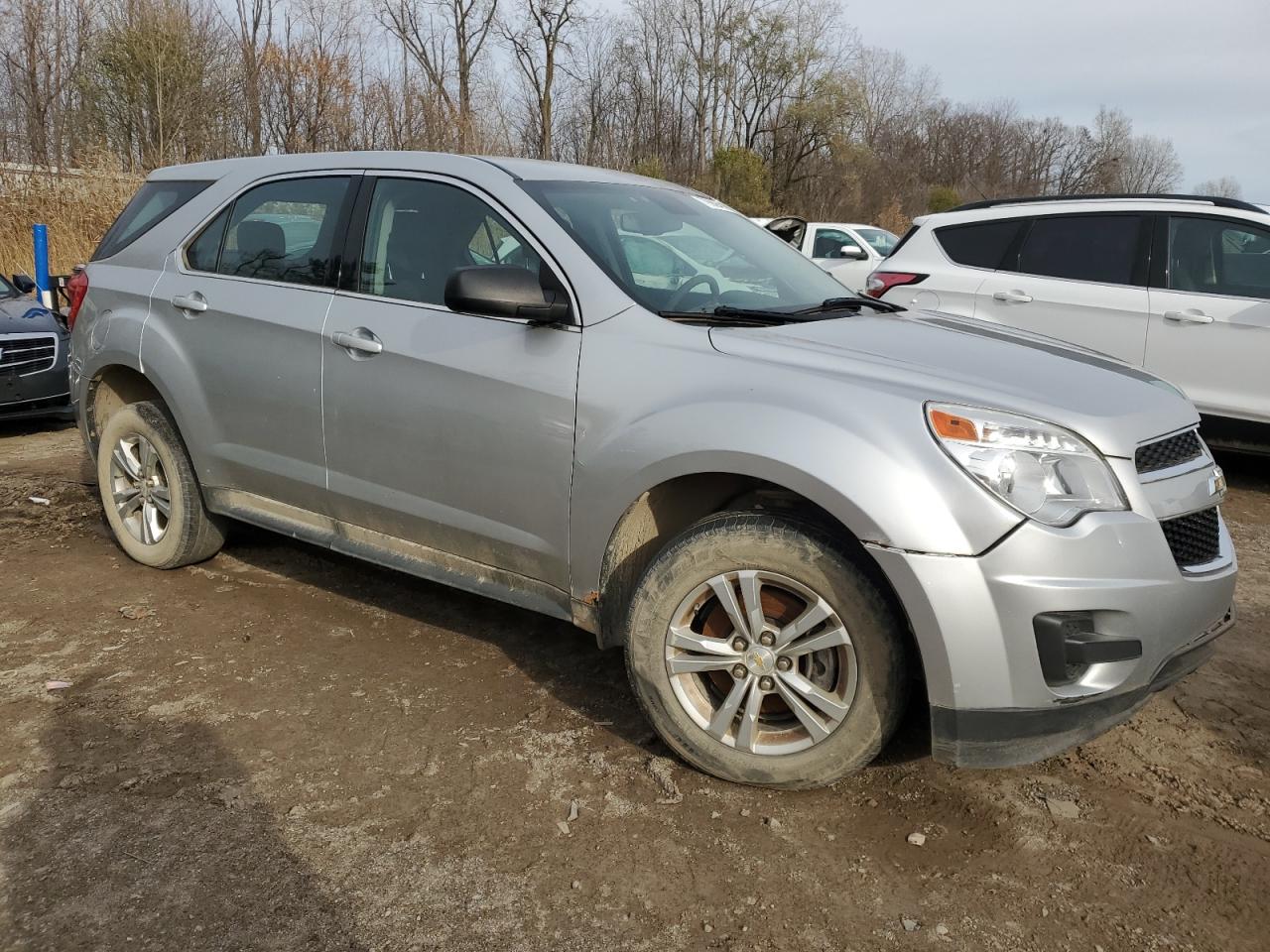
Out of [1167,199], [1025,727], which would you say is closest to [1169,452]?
[1025,727]

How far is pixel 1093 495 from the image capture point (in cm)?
254

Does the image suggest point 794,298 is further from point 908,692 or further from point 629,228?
point 908,692

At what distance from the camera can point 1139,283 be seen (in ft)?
21.3

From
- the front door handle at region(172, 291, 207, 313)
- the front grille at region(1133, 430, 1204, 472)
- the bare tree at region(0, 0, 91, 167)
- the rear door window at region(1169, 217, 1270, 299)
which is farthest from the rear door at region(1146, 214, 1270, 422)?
the bare tree at region(0, 0, 91, 167)

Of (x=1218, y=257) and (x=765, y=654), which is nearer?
(x=765, y=654)

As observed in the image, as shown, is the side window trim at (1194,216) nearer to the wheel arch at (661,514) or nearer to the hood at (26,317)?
the wheel arch at (661,514)

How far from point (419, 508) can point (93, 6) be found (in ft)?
73.5

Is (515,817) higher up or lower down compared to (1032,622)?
lower down

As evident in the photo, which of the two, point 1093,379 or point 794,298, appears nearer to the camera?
point 1093,379

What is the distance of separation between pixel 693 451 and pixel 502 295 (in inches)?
30.7

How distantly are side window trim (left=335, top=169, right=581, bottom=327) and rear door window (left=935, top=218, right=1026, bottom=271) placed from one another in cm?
457

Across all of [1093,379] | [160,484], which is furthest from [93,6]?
[1093,379]

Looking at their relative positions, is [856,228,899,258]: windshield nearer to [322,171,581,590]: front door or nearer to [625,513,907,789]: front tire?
[322,171,581,590]: front door

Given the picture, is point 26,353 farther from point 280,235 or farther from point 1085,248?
point 1085,248
